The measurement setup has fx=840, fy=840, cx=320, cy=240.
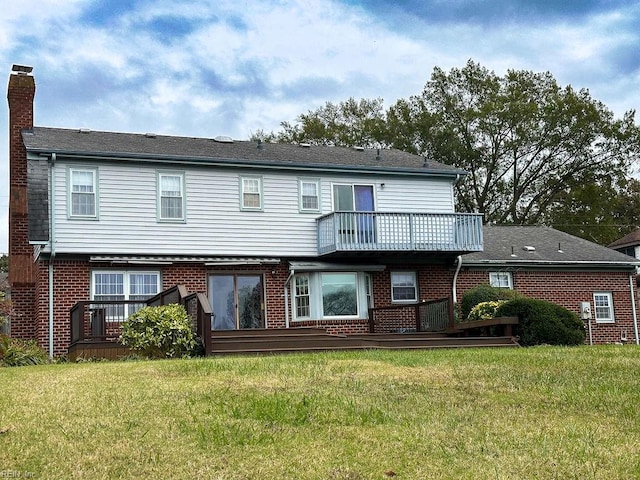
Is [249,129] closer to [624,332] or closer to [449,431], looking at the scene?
[624,332]

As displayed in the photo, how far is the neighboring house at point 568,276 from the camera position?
26.4 meters

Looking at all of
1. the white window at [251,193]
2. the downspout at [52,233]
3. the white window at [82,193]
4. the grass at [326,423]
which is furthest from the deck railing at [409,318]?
the grass at [326,423]

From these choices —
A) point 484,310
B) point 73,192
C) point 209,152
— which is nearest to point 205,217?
point 209,152

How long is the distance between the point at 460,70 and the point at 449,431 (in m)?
38.8

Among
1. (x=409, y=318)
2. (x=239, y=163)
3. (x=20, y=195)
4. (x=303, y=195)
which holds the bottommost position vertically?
(x=409, y=318)

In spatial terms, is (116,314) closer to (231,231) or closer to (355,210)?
(231,231)

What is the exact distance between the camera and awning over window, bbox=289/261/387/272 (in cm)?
2358

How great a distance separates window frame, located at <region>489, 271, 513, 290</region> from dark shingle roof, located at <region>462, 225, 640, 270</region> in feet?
1.28

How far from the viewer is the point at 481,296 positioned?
23781 mm

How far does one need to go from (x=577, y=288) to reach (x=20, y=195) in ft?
57.5

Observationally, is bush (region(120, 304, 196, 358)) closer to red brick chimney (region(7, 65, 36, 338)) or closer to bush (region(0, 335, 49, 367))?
bush (region(0, 335, 49, 367))

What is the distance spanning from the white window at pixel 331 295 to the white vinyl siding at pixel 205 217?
0.85 metres

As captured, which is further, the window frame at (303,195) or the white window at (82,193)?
the window frame at (303,195)

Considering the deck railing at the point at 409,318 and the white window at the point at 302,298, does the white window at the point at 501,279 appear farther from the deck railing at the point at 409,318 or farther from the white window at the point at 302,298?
the white window at the point at 302,298
